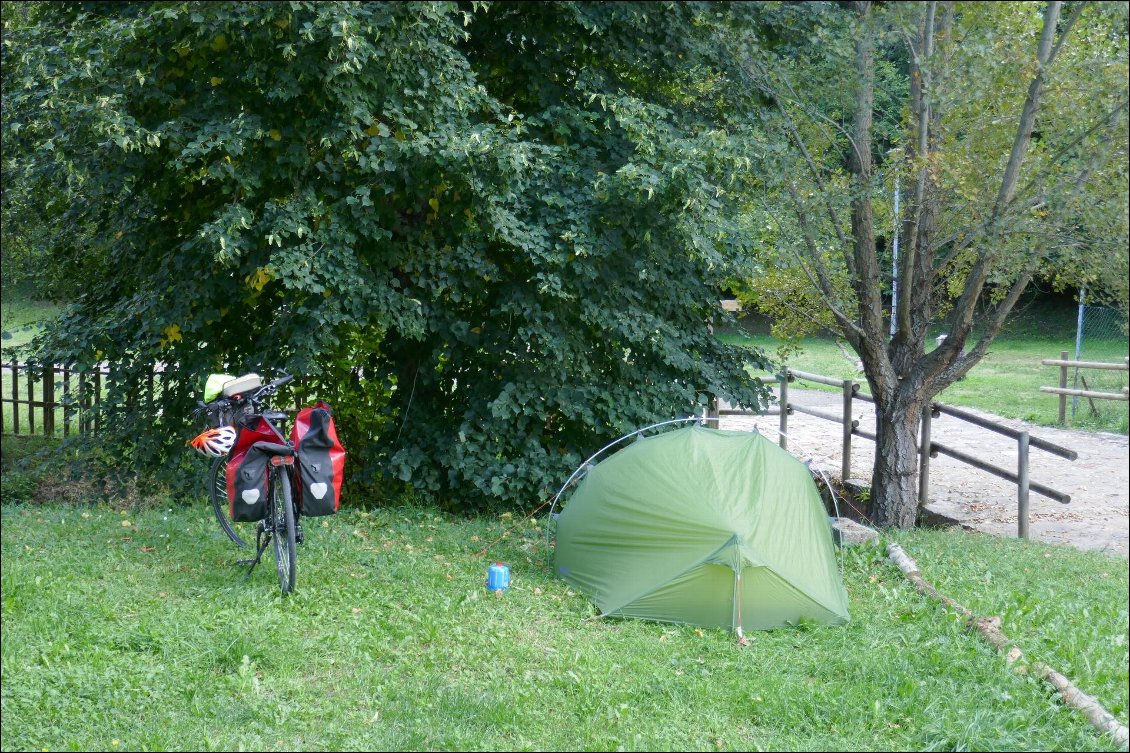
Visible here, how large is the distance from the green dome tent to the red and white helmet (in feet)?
6.94

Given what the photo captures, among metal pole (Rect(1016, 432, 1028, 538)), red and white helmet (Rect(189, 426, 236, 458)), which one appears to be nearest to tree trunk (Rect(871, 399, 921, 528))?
metal pole (Rect(1016, 432, 1028, 538))

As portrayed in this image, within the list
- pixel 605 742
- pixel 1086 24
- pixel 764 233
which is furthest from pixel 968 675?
pixel 764 233

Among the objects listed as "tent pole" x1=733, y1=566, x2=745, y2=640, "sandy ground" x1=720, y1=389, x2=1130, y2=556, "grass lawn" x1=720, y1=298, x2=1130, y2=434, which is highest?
"grass lawn" x1=720, y1=298, x2=1130, y2=434

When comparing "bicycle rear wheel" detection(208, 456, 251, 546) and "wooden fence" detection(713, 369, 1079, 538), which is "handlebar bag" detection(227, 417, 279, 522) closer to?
"bicycle rear wheel" detection(208, 456, 251, 546)

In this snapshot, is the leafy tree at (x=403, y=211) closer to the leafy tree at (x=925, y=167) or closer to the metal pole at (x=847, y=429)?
the leafy tree at (x=925, y=167)

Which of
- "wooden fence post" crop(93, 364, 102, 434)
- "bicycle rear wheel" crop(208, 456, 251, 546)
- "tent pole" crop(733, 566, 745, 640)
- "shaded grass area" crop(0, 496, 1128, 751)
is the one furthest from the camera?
"wooden fence post" crop(93, 364, 102, 434)

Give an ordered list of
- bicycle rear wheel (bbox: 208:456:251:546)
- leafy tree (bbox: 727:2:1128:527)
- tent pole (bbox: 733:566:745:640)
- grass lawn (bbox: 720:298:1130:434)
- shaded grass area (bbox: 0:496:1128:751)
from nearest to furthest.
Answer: shaded grass area (bbox: 0:496:1128:751) < tent pole (bbox: 733:566:745:640) < leafy tree (bbox: 727:2:1128:527) < bicycle rear wheel (bbox: 208:456:251:546) < grass lawn (bbox: 720:298:1130:434)

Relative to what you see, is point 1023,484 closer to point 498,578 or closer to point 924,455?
point 924,455

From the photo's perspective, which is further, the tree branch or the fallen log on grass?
the tree branch

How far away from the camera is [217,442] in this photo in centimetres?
598

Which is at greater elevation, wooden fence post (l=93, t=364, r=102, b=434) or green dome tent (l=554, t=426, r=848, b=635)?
wooden fence post (l=93, t=364, r=102, b=434)

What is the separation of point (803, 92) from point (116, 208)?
5.86 metres

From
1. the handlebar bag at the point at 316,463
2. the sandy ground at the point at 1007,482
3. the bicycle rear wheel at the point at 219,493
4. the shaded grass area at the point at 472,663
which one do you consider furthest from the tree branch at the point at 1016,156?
the bicycle rear wheel at the point at 219,493

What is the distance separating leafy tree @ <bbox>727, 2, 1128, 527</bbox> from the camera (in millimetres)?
6250
